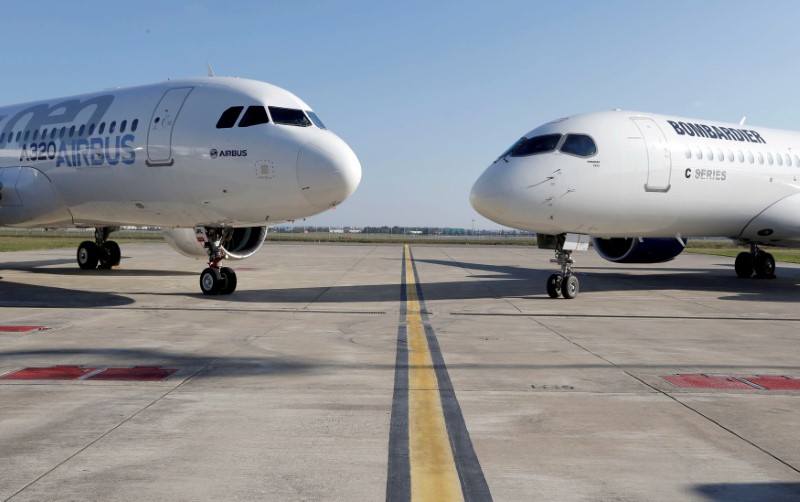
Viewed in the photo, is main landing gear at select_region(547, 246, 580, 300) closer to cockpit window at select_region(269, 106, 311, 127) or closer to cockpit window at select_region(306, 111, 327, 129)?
cockpit window at select_region(306, 111, 327, 129)

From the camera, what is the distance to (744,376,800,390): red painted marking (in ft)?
21.6

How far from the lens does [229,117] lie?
13773 mm

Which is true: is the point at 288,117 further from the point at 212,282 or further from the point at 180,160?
the point at 212,282

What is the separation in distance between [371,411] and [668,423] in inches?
90.5

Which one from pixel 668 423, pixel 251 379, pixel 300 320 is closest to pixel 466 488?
pixel 668 423

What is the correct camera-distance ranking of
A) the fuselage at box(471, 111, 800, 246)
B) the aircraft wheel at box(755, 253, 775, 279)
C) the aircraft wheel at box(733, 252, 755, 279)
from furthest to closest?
the aircraft wheel at box(733, 252, 755, 279) < the aircraft wheel at box(755, 253, 775, 279) < the fuselage at box(471, 111, 800, 246)

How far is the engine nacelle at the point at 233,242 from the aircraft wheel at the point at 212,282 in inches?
22.5

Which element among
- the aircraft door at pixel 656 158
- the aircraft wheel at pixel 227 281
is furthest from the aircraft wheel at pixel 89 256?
the aircraft door at pixel 656 158

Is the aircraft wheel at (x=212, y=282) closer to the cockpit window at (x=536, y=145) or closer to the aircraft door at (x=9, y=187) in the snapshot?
the aircraft door at (x=9, y=187)

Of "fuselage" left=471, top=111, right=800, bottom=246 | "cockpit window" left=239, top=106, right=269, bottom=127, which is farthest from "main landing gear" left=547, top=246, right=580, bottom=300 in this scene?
"cockpit window" left=239, top=106, right=269, bottom=127

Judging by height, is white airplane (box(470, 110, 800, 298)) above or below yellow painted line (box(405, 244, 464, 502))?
above

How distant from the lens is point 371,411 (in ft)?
18.2

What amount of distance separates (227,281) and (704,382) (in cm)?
1079

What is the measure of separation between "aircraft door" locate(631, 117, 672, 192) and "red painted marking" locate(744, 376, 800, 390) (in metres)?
8.67
